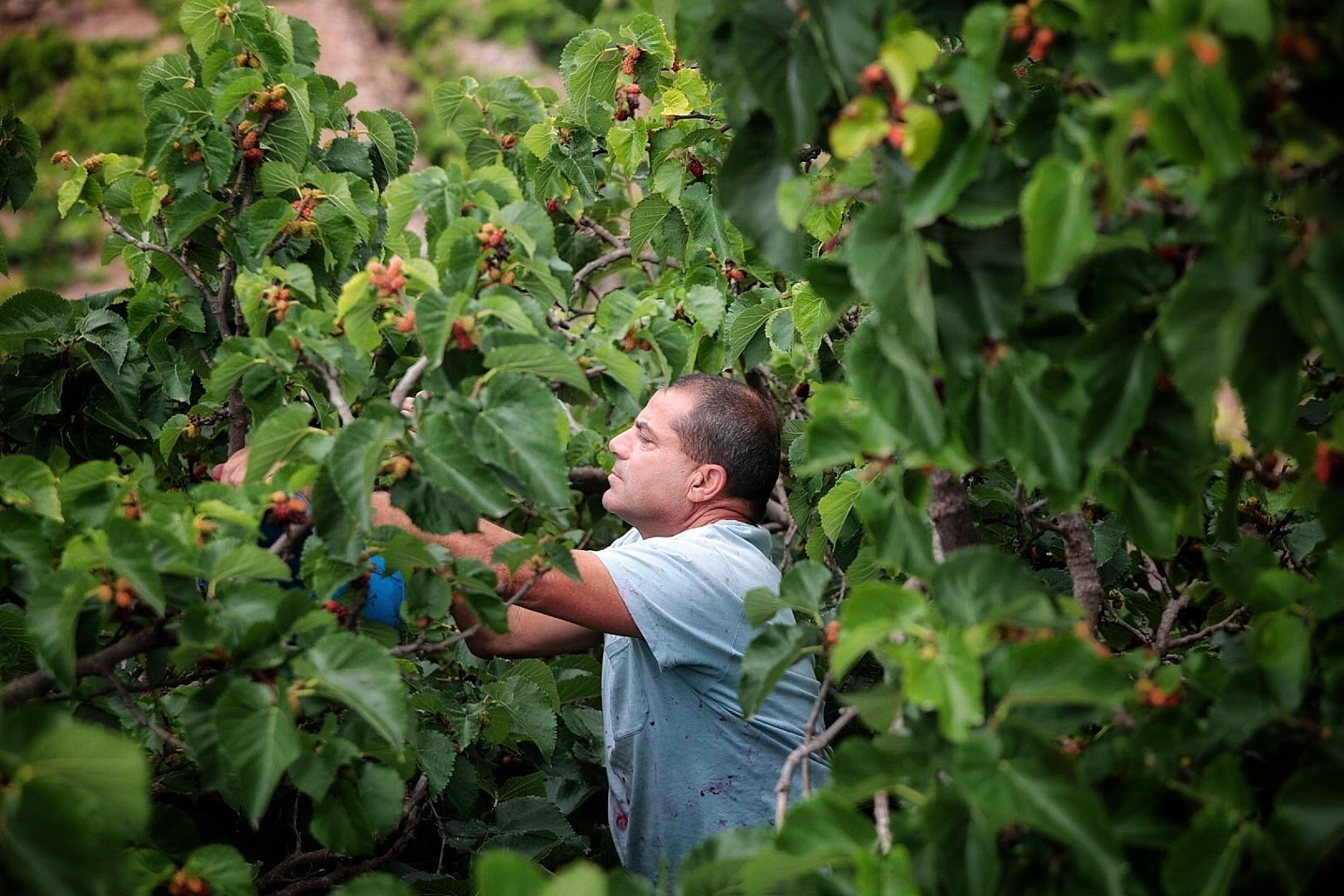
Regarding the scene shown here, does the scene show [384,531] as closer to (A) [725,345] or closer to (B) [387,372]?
(B) [387,372]

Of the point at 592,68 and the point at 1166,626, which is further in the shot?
the point at 592,68

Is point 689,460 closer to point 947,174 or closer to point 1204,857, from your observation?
point 947,174

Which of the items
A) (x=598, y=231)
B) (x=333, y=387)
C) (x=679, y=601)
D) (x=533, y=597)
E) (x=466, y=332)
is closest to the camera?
(x=466, y=332)

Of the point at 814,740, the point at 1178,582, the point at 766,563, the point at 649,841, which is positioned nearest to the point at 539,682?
the point at 649,841

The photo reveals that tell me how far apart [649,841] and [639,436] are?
2.94 ft

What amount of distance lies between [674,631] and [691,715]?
23 cm

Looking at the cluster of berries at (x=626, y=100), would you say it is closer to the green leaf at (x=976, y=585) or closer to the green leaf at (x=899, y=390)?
the green leaf at (x=899, y=390)

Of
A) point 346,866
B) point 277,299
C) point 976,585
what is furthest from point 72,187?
point 976,585

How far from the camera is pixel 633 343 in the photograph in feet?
6.36

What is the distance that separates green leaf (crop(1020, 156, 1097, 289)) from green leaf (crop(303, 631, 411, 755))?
34.6 inches

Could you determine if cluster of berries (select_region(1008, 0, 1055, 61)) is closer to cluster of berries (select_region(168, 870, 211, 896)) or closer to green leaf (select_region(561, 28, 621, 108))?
cluster of berries (select_region(168, 870, 211, 896))

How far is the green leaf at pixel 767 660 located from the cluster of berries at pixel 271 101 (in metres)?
1.38

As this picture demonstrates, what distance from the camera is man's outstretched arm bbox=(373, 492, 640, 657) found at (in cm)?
189

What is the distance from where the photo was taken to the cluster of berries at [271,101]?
6.87ft
